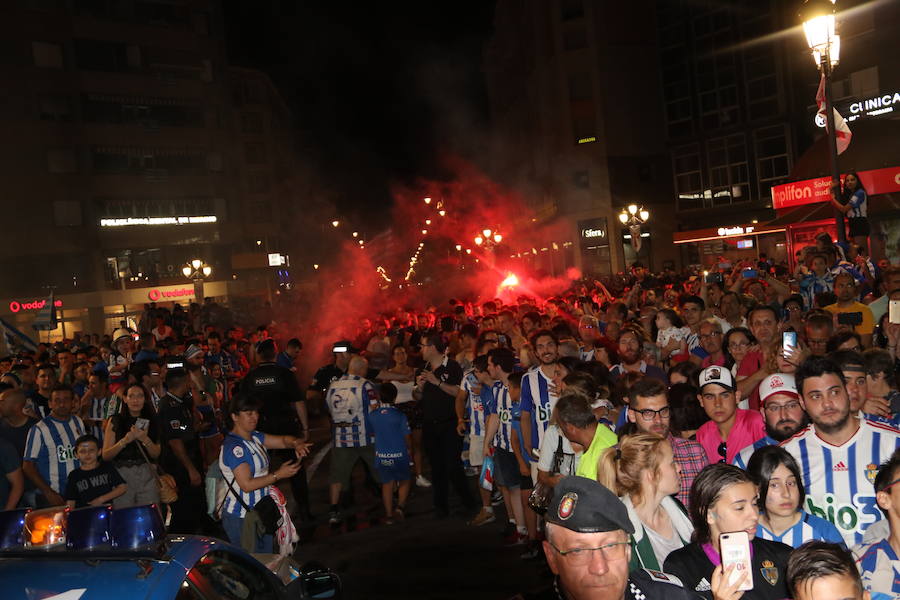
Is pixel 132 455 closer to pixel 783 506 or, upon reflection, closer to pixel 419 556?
pixel 419 556

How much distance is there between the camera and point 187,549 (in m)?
3.08

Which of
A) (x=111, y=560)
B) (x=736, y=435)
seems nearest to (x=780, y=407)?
(x=736, y=435)

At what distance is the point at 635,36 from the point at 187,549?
43479 mm

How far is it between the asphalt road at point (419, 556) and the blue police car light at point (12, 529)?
3.72m

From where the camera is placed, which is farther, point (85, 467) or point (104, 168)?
point (104, 168)

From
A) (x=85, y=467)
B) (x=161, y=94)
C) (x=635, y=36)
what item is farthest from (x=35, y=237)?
(x=85, y=467)

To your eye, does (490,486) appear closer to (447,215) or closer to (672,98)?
(672,98)

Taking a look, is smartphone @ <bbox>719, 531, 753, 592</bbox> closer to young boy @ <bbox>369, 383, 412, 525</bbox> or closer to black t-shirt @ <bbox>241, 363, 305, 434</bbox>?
young boy @ <bbox>369, 383, 412, 525</bbox>

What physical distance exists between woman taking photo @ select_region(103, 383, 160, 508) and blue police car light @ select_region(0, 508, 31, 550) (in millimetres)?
3035

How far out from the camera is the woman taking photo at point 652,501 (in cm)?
354

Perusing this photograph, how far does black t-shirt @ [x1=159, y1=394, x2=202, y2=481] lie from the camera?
7.87 metres

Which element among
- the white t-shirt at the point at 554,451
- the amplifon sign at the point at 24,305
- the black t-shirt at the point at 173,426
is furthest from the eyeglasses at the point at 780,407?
the amplifon sign at the point at 24,305

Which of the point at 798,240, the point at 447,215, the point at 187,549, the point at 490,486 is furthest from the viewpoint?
the point at 447,215

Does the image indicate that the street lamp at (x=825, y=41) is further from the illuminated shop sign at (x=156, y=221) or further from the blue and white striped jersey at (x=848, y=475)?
the illuminated shop sign at (x=156, y=221)
